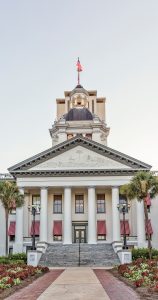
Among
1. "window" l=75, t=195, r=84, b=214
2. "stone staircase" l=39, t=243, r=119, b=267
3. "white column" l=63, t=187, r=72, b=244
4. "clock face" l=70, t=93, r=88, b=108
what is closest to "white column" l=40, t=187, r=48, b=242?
"stone staircase" l=39, t=243, r=119, b=267

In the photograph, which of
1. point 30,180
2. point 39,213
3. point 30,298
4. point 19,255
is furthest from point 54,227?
point 30,298

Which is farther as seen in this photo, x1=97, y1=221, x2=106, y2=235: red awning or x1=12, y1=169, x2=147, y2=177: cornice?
x1=97, y1=221, x2=106, y2=235: red awning

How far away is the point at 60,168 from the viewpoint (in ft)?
161

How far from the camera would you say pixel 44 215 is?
47.9m

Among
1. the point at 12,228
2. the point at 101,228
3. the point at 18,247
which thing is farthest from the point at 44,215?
the point at 101,228

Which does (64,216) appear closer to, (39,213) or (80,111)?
(39,213)

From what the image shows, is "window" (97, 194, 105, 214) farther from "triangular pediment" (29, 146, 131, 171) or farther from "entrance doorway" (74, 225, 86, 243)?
"triangular pediment" (29, 146, 131, 171)

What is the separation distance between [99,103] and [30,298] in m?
68.2

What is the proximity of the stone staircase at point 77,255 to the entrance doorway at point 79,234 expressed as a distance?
4547 millimetres

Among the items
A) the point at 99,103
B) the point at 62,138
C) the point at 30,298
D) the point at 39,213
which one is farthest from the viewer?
the point at 99,103

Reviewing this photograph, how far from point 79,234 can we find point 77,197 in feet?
15.0

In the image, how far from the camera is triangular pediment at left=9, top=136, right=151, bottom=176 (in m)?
48.9

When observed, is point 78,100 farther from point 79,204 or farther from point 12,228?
point 12,228

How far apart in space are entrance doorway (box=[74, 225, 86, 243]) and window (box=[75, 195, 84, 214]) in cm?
185
